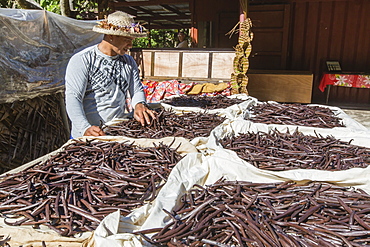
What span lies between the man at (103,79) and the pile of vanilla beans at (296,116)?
1.73 metres

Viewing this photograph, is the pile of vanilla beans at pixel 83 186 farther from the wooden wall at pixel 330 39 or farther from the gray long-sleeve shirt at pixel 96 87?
the wooden wall at pixel 330 39

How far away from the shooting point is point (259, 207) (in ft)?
5.97

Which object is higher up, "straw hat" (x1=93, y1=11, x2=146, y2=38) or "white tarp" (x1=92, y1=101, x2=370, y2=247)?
"straw hat" (x1=93, y1=11, x2=146, y2=38)

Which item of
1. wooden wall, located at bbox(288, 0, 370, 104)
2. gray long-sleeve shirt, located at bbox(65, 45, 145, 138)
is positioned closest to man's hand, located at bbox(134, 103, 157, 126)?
gray long-sleeve shirt, located at bbox(65, 45, 145, 138)

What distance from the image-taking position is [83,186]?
198cm

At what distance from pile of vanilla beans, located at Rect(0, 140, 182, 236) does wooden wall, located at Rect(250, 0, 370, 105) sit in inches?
352

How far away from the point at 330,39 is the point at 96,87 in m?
9.15

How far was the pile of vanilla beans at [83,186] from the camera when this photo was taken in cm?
169

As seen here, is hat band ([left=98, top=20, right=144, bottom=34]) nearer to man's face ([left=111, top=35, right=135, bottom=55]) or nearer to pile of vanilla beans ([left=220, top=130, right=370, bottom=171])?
man's face ([left=111, top=35, right=135, bottom=55])

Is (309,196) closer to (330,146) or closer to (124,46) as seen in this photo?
(330,146)

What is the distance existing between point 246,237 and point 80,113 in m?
2.31

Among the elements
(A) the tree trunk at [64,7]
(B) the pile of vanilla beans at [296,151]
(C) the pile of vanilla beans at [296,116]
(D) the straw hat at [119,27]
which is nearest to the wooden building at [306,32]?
(A) the tree trunk at [64,7]

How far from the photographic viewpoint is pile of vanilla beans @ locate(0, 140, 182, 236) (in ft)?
5.54

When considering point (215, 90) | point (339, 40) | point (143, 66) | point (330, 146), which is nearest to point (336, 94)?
point (339, 40)
